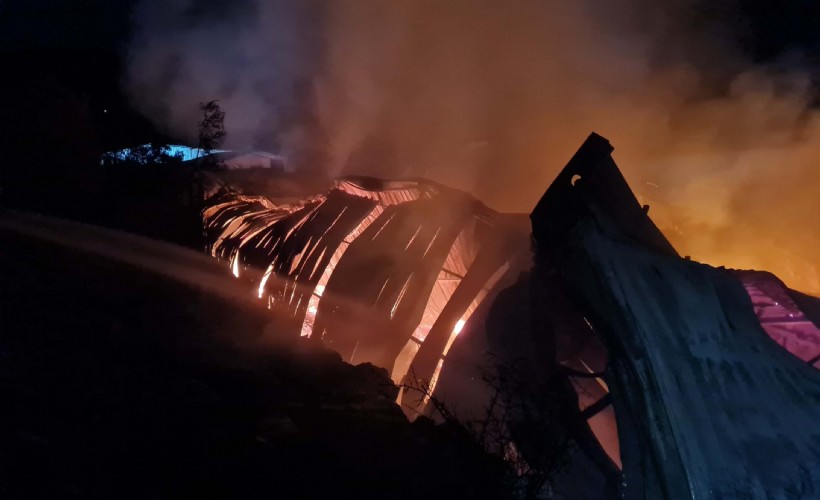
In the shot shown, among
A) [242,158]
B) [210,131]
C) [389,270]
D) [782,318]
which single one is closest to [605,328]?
[782,318]

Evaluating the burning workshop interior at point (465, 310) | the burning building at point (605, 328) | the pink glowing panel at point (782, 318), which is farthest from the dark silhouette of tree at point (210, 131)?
the pink glowing panel at point (782, 318)

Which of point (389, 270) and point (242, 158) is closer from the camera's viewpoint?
point (389, 270)

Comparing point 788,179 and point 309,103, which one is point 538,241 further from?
point 309,103

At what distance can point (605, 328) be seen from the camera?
2.66 meters

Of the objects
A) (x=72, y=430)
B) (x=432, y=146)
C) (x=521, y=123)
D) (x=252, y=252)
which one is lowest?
(x=72, y=430)

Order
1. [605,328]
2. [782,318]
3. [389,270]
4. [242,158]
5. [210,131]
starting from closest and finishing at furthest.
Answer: [605,328]
[782,318]
[389,270]
[210,131]
[242,158]

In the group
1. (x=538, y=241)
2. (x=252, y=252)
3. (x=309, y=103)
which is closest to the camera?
(x=538, y=241)

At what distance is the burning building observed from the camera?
2.41 meters

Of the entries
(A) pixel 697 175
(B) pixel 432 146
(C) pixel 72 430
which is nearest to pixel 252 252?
(B) pixel 432 146

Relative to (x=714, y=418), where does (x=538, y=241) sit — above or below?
above

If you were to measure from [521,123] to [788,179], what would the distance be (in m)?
4.46

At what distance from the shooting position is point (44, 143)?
35.3 ft

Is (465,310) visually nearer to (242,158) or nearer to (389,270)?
(389,270)

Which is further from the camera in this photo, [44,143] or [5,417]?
[44,143]
